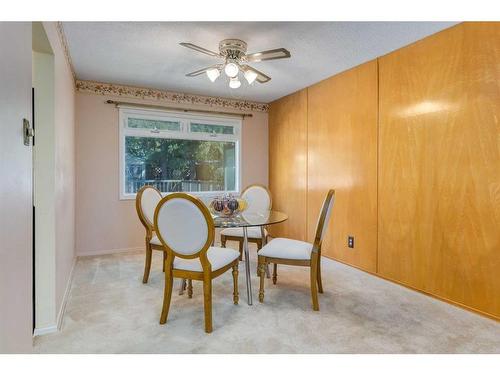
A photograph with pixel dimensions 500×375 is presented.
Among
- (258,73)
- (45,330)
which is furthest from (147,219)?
(258,73)

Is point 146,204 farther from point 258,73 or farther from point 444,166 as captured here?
point 444,166

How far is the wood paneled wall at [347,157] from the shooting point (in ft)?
10.6

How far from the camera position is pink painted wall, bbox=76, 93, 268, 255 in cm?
388

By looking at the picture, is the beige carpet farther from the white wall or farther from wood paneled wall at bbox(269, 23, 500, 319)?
wood paneled wall at bbox(269, 23, 500, 319)

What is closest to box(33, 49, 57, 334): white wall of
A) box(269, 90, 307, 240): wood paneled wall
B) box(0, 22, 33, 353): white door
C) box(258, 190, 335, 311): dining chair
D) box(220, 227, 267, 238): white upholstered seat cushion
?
box(0, 22, 33, 353): white door

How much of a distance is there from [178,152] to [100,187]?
1.18 meters

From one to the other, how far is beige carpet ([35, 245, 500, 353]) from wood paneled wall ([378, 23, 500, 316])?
26 cm

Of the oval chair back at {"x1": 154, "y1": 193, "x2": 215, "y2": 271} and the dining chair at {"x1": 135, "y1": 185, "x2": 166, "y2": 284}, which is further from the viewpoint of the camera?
the dining chair at {"x1": 135, "y1": 185, "x2": 166, "y2": 284}

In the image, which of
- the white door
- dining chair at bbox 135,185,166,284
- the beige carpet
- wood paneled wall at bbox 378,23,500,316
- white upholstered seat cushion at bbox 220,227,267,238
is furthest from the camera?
white upholstered seat cushion at bbox 220,227,267,238

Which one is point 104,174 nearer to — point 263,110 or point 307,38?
point 263,110

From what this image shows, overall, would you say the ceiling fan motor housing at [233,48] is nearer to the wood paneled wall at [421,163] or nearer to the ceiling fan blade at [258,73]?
the ceiling fan blade at [258,73]

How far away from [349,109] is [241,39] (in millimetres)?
1541

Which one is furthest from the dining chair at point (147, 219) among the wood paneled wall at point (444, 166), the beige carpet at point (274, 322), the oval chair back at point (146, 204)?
the wood paneled wall at point (444, 166)

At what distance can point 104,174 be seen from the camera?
13.2 ft
